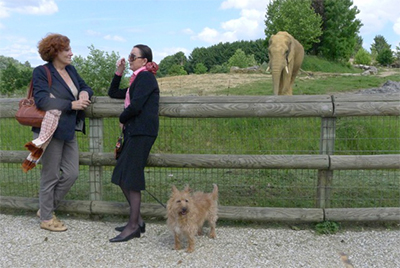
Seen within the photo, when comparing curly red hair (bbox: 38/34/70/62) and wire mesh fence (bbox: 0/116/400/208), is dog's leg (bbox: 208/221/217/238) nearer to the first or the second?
wire mesh fence (bbox: 0/116/400/208)

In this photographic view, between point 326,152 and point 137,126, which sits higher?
point 137,126

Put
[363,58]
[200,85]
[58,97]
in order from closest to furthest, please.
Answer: [58,97] → [200,85] → [363,58]

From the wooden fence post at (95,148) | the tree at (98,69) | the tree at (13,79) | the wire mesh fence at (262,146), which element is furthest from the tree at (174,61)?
the wooden fence post at (95,148)

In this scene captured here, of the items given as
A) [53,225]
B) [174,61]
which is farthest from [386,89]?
[174,61]

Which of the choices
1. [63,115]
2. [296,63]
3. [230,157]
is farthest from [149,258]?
[296,63]

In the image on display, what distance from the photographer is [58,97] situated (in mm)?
4840

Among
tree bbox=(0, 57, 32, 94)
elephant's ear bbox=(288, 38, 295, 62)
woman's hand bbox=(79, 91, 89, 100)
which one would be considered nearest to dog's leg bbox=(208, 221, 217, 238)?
woman's hand bbox=(79, 91, 89, 100)

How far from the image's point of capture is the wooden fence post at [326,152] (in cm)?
507

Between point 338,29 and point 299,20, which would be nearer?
point 299,20

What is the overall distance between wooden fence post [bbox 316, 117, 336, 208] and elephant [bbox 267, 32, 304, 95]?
6109mm

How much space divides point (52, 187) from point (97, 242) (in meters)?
0.92

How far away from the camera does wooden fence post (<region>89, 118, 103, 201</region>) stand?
5410 mm

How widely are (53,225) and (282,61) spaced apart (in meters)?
8.11

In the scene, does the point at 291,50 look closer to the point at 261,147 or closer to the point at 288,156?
the point at 261,147
